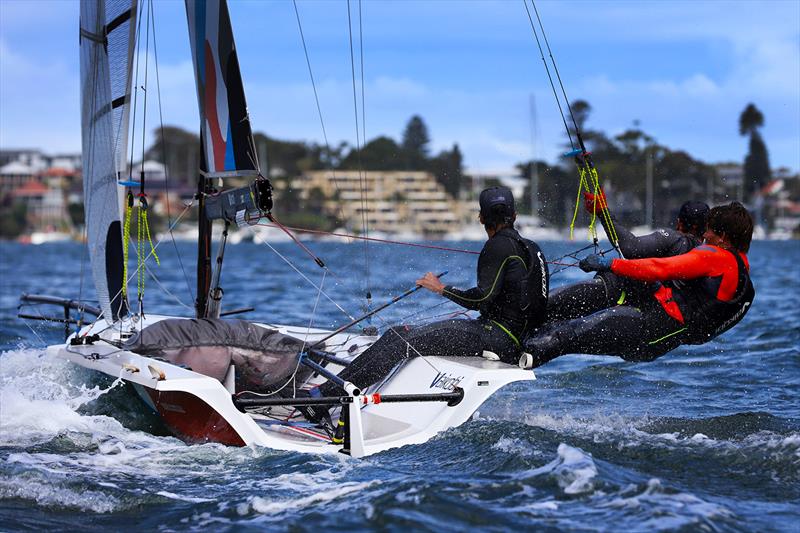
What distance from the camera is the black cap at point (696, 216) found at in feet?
20.4

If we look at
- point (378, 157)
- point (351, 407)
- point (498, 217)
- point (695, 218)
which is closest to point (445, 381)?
point (351, 407)

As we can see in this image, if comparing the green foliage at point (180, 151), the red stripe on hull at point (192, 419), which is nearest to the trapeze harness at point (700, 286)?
the red stripe on hull at point (192, 419)

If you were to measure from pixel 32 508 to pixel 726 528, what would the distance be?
2.80 metres

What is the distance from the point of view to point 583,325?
18.8ft

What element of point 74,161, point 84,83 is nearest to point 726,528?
point 84,83

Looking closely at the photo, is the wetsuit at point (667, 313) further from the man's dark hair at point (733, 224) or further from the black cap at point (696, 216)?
the black cap at point (696, 216)

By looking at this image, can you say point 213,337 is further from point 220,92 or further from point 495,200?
point 495,200

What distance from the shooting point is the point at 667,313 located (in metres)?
5.75

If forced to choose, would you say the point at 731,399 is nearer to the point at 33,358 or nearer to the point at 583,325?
the point at 583,325

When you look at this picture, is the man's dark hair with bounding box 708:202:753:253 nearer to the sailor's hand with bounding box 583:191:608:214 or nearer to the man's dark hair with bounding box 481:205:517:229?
the sailor's hand with bounding box 583:191:608:214

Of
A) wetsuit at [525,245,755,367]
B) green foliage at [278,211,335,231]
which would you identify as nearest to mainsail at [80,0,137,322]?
wetsuit at [525,245,755,367]

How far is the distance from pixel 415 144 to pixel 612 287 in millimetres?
103126

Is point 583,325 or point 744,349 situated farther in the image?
point 744,349

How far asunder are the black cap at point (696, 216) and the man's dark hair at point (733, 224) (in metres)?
0.59
